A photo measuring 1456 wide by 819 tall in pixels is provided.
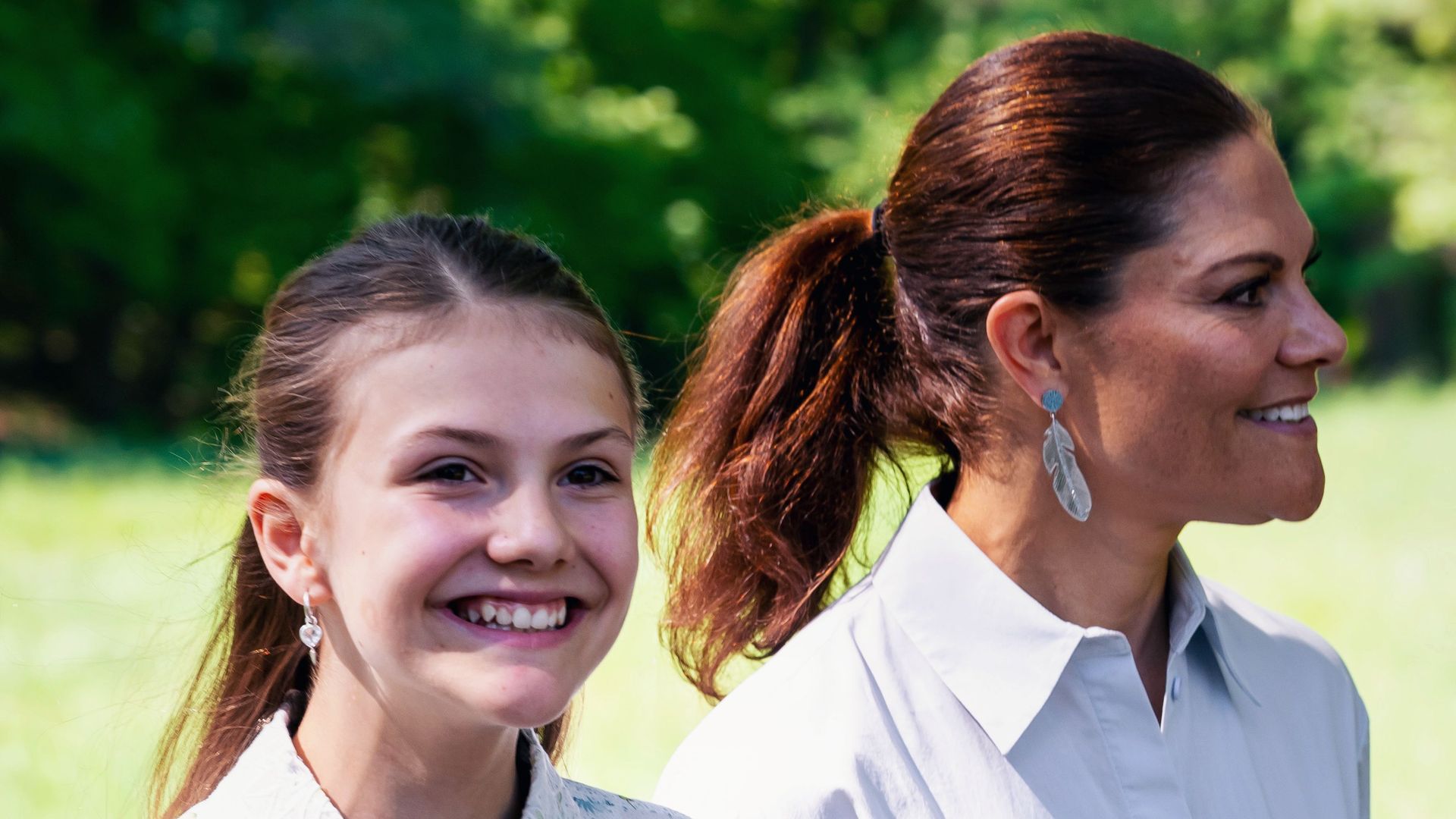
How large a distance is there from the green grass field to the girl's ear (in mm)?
251

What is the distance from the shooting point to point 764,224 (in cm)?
284

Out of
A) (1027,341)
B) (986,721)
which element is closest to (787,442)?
(1027,341)

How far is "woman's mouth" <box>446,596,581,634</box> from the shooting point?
1435 mm

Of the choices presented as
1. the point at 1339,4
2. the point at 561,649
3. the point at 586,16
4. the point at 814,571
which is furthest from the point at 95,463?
the point at 1339,4

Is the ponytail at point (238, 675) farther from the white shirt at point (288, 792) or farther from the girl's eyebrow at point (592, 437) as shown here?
the girl's eyebrow at point (592, 437)

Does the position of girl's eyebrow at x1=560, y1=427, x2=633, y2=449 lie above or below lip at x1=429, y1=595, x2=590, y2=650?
above

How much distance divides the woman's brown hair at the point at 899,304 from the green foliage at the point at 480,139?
8472mm

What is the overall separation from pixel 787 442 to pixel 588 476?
0.79m

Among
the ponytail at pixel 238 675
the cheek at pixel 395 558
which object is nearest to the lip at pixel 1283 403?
the cheek at pixel 395 558

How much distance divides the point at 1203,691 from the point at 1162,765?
0.22 metres

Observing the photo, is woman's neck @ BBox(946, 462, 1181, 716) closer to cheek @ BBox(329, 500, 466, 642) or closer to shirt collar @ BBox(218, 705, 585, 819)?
shirt collar @ BBox(218, 705, 585, 819)

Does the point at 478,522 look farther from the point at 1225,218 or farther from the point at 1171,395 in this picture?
the point at 1225,218

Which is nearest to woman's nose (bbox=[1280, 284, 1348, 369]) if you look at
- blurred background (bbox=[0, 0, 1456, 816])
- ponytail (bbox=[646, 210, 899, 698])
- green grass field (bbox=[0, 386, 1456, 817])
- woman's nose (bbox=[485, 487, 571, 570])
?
ponytail (bbox=[646, 210, 899, 698])

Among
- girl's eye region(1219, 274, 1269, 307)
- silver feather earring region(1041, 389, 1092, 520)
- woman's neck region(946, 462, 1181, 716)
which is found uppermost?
girl's eye region(1219, 274, 1269, 307)
